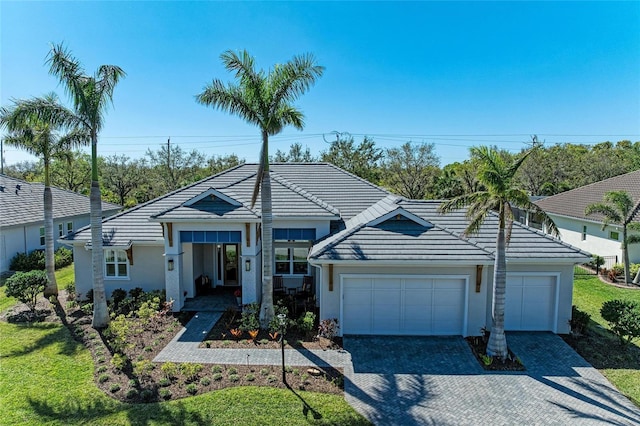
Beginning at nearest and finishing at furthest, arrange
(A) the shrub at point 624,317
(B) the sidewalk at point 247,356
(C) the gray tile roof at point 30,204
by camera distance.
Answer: (B) the sidewalk at point 247,356, (A) the shrub at point 624,317, (C) the gray tile roof at point 30,204

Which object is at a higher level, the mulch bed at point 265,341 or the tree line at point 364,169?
the tree line at point 364,169

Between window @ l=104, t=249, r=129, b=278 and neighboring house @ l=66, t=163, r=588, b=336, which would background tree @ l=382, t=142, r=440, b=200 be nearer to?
neighboring house @ l=66, t=163, r=588, b=336

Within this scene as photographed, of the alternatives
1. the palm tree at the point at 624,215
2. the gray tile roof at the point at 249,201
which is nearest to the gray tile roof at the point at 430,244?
the gray tile roof at the point at 249,201

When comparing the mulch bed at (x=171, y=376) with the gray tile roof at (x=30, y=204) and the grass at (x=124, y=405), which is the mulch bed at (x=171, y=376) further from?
the gray tile roof at (x=30, y=204)

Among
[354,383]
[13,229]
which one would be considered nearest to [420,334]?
[354,383]

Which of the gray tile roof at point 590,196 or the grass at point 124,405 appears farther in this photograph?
the gray tile roof at point 590,196

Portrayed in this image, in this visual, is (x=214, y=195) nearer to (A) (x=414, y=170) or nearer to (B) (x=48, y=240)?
(B) (x=48, y=240)

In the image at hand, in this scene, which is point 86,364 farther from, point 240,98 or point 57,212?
point 57,212
